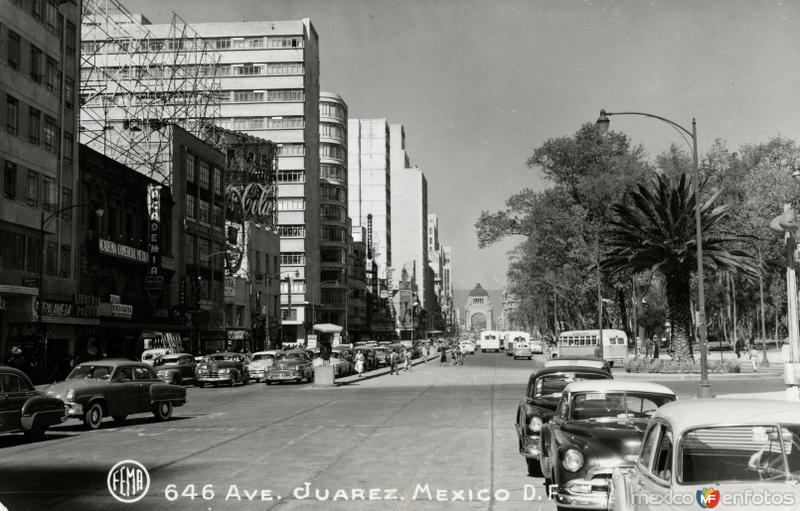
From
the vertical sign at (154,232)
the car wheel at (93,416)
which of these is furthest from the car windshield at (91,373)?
the vertical sign at (154,232)

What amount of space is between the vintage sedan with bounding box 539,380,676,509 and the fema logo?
3.33 m

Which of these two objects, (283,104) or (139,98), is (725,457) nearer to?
(139,98)

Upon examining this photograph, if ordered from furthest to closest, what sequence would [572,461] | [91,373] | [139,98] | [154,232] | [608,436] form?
1. [139,98]
2. [154,232]
3. [91,373]
4. [608,436]
5. [572,461]

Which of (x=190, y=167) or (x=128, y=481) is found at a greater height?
(x=190, y=167)

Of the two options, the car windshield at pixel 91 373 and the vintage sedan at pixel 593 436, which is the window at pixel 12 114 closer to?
the car windshield at pixel 91 373

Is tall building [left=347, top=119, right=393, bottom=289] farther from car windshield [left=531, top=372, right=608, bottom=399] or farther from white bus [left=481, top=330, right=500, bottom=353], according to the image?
car windshield [left=531, top=372, right=608, bottom=399]

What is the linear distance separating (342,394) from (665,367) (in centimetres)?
1875

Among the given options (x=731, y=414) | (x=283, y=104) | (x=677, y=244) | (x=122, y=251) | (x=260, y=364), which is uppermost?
(x=283, y=104)

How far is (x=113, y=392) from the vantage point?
67.8 feet

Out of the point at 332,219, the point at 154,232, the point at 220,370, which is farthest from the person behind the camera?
the point at 332,219

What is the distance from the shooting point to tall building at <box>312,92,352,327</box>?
4510 inches

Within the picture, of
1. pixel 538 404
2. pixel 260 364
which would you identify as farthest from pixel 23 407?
pixel 260 364

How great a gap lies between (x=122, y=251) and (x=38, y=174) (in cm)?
975

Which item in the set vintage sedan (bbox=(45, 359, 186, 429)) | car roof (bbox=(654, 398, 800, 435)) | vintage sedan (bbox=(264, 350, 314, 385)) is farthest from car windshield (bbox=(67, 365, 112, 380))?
vintage sedan (bbox=(264, 350, 314, 385))
